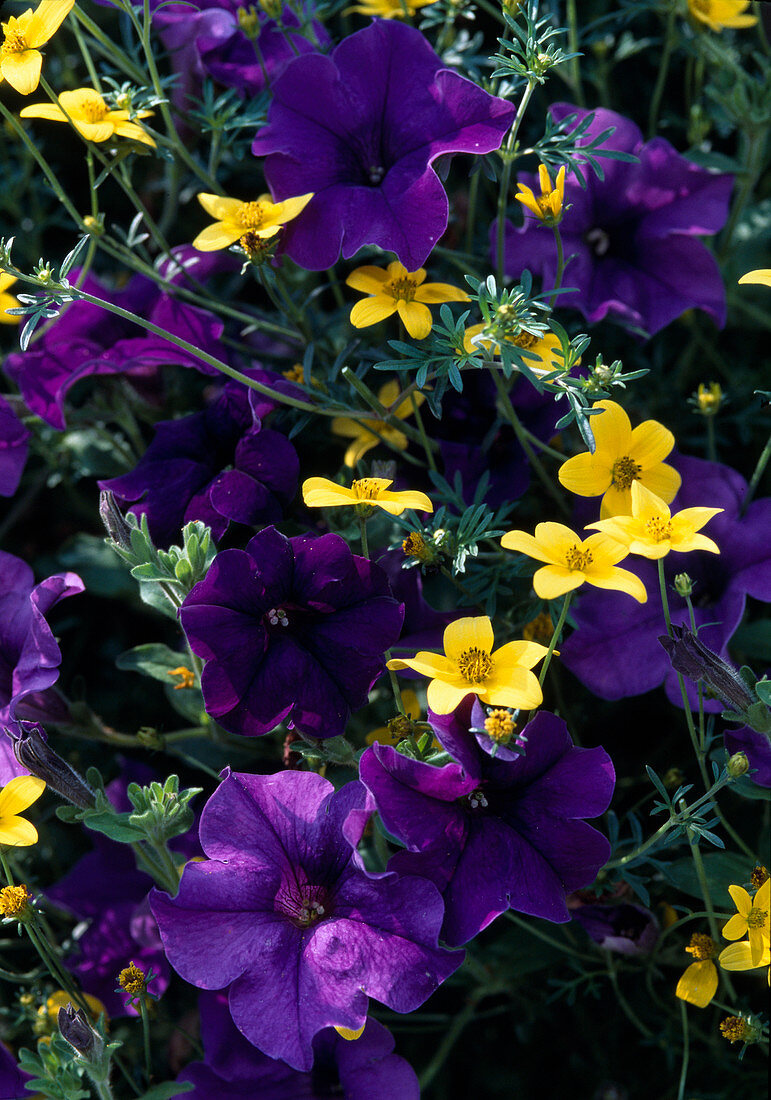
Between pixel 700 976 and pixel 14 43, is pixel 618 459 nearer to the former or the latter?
pixel 700 976

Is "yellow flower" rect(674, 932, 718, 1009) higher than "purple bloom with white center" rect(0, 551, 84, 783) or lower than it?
lower

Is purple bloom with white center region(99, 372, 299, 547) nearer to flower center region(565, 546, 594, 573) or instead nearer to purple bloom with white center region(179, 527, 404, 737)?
purple bloom with white center region(179, 527, 404, 737)

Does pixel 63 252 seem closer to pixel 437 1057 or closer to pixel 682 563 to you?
pixel 682 563

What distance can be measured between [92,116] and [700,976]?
2.65 ft

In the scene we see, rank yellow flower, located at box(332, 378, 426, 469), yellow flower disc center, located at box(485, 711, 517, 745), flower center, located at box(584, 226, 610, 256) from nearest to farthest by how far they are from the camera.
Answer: yellow flower disc center, located at box(485, 711, 517, 745), yellow flower, located at box(332, 378, 426, 469), flower center, located at box(584, 226, 610, 256)

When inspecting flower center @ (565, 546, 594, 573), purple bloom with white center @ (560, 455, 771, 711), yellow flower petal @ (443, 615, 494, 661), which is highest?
flower center @ (565, 546, 594, 573)

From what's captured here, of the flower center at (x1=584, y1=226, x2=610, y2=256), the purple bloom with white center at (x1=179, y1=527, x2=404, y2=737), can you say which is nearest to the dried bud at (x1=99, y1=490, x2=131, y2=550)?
the purple bloom with white center at (x1=179, y1=527, x2=404, y2=737)

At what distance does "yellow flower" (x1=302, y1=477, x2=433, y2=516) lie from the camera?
0.71 m

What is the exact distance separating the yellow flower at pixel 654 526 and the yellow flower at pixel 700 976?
287 millimetres

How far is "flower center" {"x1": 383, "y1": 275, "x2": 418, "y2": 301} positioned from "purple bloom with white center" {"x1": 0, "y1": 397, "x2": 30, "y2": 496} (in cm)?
36

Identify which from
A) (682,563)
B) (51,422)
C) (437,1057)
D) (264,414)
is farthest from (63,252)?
(437,1057)

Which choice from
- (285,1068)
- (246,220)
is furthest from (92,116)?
(285,1068)

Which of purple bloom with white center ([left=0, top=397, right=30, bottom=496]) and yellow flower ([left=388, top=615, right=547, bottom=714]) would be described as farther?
purple bloom with white center ([left=0, top=397, right=30, bottom=496])

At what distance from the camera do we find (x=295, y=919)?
0.76 meters
